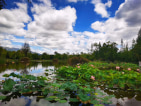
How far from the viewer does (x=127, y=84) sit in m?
3.75

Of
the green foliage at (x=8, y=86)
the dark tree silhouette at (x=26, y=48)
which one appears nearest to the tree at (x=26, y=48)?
the dark tree silhouette at (x=26, y=48)

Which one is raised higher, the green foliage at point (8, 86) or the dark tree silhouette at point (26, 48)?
the dark tree silhouette at point (26, 48)

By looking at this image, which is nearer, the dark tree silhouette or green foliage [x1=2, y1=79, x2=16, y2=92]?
green foliage [x1=2, y1=79, x2=16, y2=92]

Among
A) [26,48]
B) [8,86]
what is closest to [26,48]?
Result: [26,48]

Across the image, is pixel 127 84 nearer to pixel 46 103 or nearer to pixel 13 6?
pixel 46 103

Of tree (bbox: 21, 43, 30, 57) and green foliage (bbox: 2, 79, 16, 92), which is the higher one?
tree (bbox: 21, 43, 30, 57)

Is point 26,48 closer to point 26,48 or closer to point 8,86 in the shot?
point 26,48

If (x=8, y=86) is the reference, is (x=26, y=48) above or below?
above

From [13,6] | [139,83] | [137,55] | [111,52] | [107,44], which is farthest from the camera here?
[107,44]

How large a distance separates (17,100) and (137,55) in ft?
88.4

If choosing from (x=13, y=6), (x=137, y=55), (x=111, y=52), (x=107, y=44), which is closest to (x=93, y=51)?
(x=107, y=44)

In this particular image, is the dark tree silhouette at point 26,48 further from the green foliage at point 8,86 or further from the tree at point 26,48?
the green foliage at point 8,86

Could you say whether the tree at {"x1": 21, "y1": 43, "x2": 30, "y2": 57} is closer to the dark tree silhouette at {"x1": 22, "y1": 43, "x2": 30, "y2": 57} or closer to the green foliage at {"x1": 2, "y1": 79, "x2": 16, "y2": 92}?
the dark tree silhouette at {"x1": 22, "y1": 43, "x2": 30, "y2": 57}

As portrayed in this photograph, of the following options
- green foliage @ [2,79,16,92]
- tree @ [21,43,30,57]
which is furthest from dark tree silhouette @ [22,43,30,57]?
green foliage @ [2,79,16,92]
